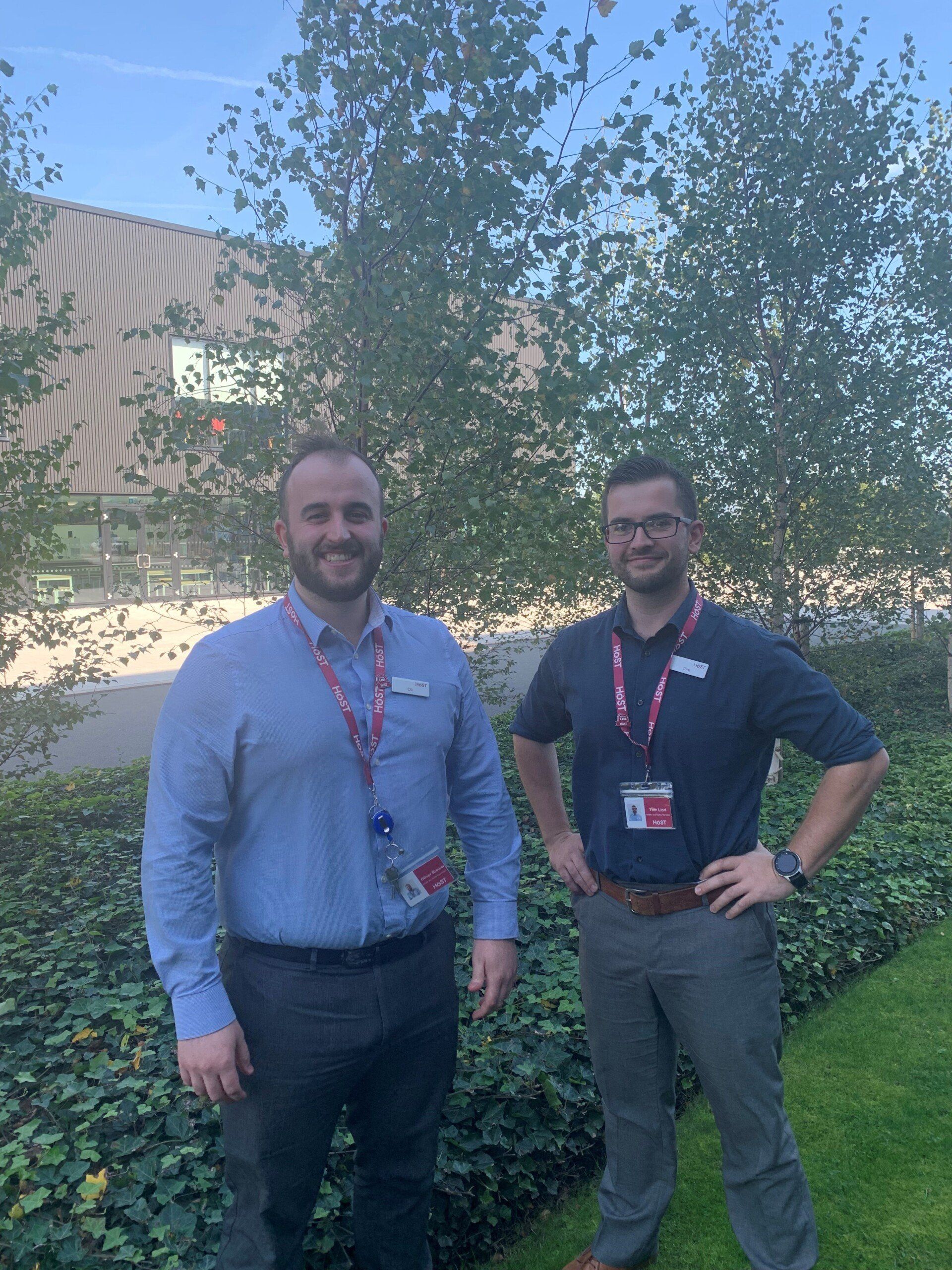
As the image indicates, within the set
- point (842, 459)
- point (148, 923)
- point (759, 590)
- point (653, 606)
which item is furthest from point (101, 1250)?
point (842, 459)

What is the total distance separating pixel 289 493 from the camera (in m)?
2.20

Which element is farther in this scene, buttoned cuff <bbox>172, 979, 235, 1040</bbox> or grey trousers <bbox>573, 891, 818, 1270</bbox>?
grey trousers <bbox>573, 891, 818, 1270</bbox>

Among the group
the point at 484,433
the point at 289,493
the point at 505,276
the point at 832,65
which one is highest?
the point at 832,65

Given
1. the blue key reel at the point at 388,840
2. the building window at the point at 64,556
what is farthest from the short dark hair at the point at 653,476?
the building window at the point at 64,556

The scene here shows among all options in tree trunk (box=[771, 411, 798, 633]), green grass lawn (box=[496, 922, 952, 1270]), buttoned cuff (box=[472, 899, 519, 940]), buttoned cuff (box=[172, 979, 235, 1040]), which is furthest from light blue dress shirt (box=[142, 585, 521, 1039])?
tree trunk (box=[771, 411, 798, 633])

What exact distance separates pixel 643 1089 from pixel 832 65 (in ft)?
26.6

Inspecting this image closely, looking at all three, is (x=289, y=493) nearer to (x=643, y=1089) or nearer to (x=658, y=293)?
(x=643, y=1089)

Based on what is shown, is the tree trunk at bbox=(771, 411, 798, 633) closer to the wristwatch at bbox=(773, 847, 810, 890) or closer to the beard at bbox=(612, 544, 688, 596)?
the beard at bbox=(612, 544, 688, 596)

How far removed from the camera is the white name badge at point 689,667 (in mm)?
2402

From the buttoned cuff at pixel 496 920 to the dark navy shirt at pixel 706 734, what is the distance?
32 centimetres

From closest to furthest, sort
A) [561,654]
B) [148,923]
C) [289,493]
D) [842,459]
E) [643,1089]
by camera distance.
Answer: [148,923]
[289,493]
[643,1089]
[561,654]
[842,459]

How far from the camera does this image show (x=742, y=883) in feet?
7.59

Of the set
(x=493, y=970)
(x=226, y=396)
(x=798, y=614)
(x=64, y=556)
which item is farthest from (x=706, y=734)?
(x=798, y=614)

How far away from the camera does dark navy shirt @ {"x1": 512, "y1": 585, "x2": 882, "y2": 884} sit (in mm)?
2352
